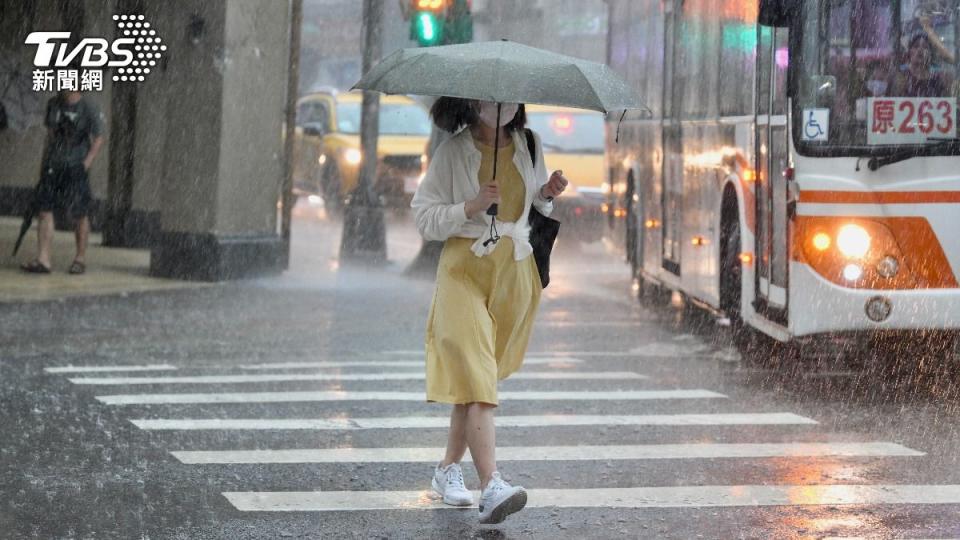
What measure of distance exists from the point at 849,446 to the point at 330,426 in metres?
2.66

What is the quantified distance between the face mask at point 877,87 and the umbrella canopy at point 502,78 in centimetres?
363

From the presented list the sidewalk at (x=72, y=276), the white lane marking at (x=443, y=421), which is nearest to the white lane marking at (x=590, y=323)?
the sidewalk at (x=72, y=276)

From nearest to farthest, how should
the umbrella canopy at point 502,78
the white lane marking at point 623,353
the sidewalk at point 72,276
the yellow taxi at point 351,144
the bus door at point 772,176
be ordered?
the umbrella canopy at point 502,78 < the bus door at point 772,176 < the white lane marking at point 623,353 < the sidewalk at point 72,276 < the yellow taxi at point 351,144

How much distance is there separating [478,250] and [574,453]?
1.88 meters

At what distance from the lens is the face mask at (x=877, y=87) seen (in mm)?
9914

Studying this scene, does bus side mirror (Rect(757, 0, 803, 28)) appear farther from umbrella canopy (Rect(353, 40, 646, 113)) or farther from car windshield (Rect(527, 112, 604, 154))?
car windshield (Rect(527, 112, 604, 154))

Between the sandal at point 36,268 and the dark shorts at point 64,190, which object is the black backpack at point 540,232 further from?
the sandal at point 36,268

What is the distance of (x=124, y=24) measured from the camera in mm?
19484

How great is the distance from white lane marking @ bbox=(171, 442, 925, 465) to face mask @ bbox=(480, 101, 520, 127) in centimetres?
196

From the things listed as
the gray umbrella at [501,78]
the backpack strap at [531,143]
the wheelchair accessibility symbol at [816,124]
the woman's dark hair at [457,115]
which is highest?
the wheelchair accessibility symbol at [816,124]

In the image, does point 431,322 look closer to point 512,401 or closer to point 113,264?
point 512,401

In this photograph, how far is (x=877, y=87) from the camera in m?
9.92
